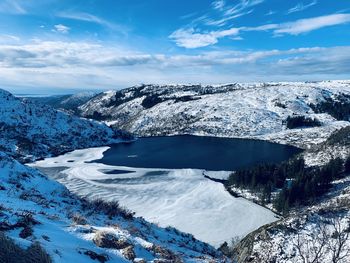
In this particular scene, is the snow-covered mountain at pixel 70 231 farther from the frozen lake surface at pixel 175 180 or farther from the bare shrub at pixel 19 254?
the frozen lake surface at pixel 175 180

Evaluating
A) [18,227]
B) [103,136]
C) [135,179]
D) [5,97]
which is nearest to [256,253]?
[18,227]

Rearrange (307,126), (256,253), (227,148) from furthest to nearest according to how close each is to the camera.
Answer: (307,126) < (227,148) < (256,253)

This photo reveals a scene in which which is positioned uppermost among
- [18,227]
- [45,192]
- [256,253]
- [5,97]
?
[5,97]

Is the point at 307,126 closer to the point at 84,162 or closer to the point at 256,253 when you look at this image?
the point at 84,162

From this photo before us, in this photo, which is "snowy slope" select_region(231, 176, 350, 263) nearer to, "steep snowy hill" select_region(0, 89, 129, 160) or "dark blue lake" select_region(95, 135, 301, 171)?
"dark blue lake" select_region(95, 135, 301, 171)

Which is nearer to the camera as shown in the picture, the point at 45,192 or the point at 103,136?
the point at 45,192

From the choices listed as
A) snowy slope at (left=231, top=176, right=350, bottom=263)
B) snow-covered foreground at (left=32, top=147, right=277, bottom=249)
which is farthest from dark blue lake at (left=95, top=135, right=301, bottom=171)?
snowy slope at (left=231, top=176, right=350, bottom=263)

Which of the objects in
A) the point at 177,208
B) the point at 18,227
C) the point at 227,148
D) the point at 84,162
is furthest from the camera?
the point at 227,148

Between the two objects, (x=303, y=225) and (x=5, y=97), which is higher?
(x=5, y=97)
